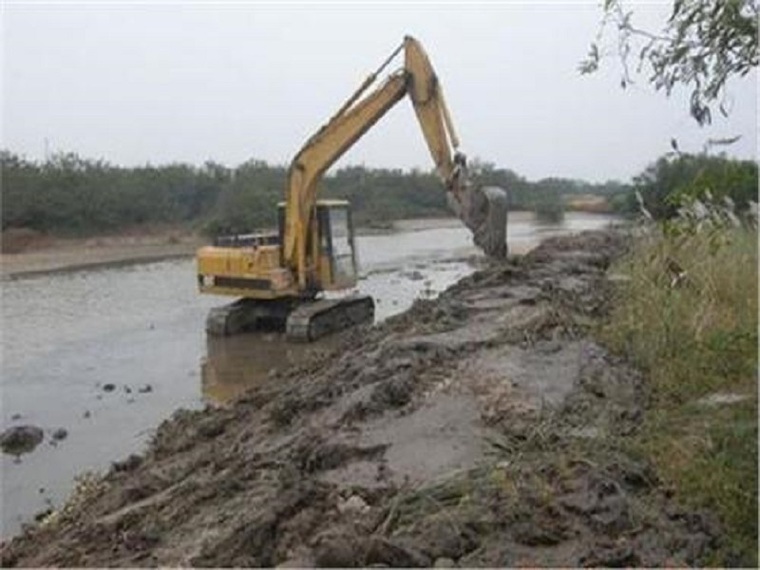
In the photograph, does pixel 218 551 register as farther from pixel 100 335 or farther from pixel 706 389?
pixel 100 335

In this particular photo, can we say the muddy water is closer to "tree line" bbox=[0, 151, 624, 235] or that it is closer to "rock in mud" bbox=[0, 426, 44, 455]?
"rock in mud" bbox=[0, 426, 44, 455]

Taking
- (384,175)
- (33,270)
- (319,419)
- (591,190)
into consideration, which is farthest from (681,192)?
(591,190)

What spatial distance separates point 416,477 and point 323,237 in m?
10.8

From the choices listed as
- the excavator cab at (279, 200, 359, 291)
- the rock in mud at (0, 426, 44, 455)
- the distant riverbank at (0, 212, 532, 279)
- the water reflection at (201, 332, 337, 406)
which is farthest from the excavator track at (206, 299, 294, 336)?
the distant riverbank at (0, 212, 532, 279)

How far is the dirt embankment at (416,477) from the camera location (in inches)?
141

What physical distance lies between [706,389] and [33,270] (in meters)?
26.8

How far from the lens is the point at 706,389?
5.02 metres

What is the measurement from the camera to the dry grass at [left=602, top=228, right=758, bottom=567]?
367 centimetres

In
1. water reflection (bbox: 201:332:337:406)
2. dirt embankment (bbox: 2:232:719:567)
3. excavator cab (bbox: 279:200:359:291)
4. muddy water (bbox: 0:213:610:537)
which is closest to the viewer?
dirt embankment (bbox: 2:232:719:567)

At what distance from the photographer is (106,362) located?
13.4m

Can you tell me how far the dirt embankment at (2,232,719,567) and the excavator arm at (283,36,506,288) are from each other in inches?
200

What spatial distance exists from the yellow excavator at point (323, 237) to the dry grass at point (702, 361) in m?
5.08

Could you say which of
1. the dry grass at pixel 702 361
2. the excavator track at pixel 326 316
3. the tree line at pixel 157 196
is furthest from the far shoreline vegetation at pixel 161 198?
the dry grass at pixel 702 361

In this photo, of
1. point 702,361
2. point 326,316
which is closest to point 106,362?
point 326,316
